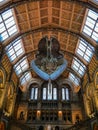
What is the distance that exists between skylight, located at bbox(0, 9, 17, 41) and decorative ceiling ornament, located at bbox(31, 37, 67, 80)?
6252 mm

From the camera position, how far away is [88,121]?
2277cm

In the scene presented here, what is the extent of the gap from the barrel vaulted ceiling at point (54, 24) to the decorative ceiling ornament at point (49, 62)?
5515mm

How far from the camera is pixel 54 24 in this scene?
21641 millimetres

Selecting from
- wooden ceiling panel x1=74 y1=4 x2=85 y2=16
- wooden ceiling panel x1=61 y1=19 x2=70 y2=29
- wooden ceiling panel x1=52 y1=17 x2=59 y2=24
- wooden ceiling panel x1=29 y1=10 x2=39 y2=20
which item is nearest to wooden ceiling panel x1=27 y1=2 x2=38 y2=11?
wooden ceiling panel x1=29 y1=10 x2=39 y2=20

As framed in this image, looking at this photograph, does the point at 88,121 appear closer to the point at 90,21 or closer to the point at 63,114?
the point at 63,114

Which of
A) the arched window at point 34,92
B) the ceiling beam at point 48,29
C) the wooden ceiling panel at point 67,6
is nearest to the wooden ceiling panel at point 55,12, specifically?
the wooden ceiling panel at point 67,6

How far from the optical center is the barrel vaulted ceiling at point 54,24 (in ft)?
57.7

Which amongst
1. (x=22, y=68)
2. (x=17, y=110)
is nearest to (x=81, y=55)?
(x=22, y=68)

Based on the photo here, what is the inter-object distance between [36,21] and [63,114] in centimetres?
1738

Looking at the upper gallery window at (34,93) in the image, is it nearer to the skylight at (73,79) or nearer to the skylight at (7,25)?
the skylight at (73,79)

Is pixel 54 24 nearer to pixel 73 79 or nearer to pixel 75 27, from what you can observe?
pixel 75 27

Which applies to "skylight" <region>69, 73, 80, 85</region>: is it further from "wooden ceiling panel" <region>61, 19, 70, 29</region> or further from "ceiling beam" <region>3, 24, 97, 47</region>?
"wooden ceiling panel" <region>61, 19, 70, 29</region>

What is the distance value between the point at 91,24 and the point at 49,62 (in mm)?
8879

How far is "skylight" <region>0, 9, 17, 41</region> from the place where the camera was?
18.1 m
